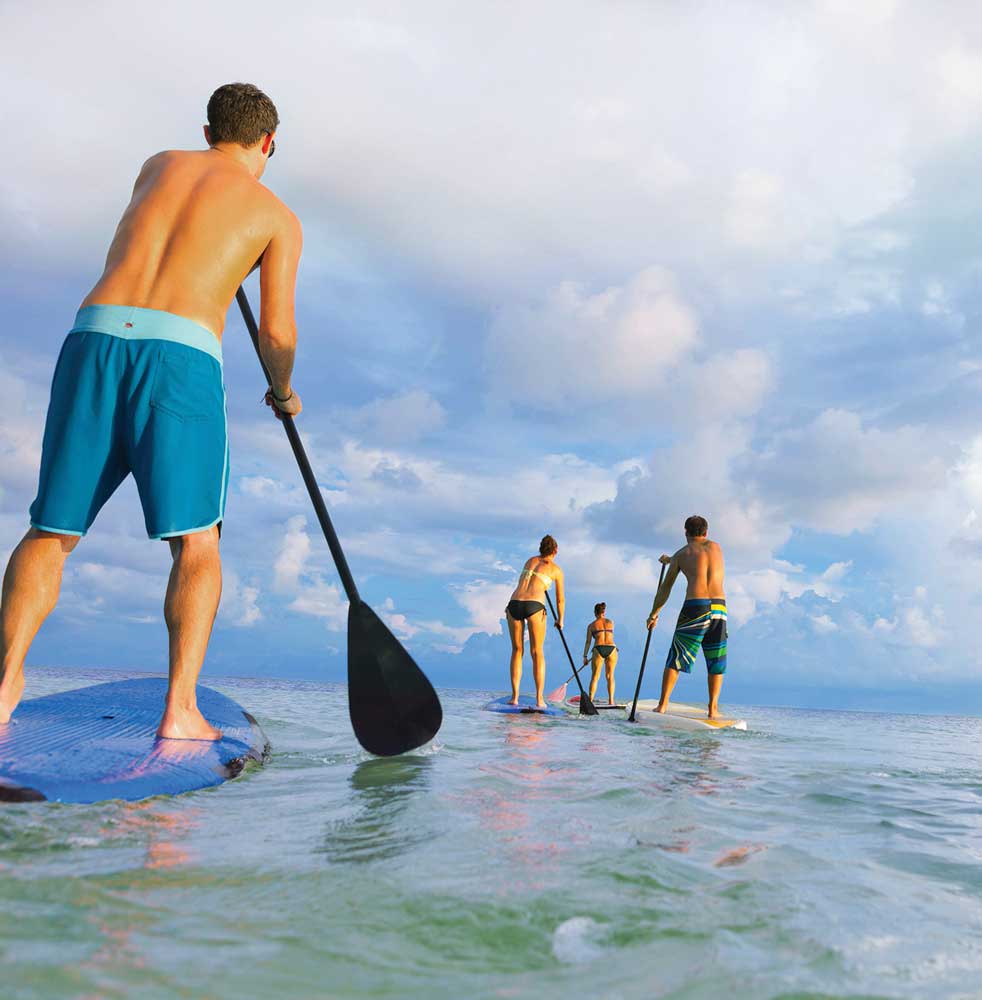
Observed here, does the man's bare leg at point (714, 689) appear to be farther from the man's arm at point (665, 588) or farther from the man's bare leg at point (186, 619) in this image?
the man's bare leg at point (186, 619)

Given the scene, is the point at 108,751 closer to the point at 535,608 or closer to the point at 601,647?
the point at 535,608

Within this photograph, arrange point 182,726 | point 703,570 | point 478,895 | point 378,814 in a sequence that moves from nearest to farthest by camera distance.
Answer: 1. point 478,895
2. point 378,814
3. point 182,726
4. point 703,570

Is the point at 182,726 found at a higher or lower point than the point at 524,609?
lower

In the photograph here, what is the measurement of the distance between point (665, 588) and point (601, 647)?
18.4 feet

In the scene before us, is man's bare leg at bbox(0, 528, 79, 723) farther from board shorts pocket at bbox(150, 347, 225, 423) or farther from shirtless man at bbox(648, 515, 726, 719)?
Answer: shirtless man at bbox(648, 515, 726, 719)

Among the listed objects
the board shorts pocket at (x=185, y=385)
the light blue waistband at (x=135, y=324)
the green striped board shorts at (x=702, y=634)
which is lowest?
the green striped board shorts at (x=702, y=634)

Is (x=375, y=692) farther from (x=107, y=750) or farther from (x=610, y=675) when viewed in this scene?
(x=610, y=675)

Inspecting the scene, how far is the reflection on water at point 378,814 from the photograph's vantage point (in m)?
2.09

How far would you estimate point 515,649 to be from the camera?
410 inches

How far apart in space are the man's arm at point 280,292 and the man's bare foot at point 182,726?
161 cm

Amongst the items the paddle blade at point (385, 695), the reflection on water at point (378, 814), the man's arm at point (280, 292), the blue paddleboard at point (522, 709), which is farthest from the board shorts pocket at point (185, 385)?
the blue paddleboard at point (522, 709)

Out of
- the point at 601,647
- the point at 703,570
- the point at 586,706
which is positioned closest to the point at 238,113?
the point at 703,570

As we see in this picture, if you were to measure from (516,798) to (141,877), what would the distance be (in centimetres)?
153

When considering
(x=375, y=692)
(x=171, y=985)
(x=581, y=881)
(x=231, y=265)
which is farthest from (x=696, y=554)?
(x=171, y=985)
